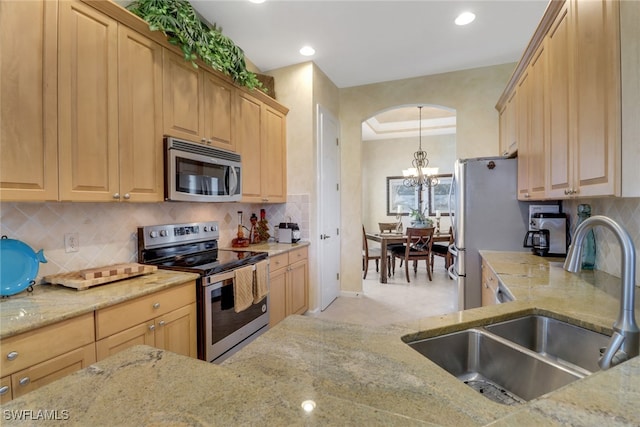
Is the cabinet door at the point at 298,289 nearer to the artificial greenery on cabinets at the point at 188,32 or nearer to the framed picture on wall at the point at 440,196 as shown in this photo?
the artificial greenery on cabinets at the point at 188,32

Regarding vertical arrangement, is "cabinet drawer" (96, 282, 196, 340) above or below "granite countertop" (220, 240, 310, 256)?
below

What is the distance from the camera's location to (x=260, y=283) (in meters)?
2.41

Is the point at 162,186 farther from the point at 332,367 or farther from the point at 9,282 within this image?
the point at 332,367

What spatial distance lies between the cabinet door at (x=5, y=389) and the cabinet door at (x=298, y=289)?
2066 millimetres

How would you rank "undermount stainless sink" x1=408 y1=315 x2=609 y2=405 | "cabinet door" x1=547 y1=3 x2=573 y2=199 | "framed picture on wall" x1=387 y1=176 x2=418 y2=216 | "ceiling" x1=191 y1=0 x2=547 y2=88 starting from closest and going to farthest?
"undermount stainless sink" x1=408 y1=315 x2=609 y2=405, "cabinet door" x1=547 y1=3 x2=573 y2=199, "ceiling" x1=191 y1=0 x2=547 y2=88, "framed picture on wall" x1=387 y1=176 x2=418 y2=216

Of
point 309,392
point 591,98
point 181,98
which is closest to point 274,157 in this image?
point 181,98

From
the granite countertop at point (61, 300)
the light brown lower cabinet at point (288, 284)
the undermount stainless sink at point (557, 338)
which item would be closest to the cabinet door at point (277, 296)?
the light brown lower cabinet at point (288, 284)

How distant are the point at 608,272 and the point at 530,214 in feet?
2.74

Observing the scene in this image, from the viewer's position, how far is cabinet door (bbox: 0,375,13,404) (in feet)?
3.40

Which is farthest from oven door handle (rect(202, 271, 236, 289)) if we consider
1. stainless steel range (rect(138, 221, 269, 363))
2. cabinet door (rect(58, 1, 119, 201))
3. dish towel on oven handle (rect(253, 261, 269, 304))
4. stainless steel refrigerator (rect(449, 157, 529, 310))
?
stainless steel refrigerator (rect(449, 157, 529, 310))

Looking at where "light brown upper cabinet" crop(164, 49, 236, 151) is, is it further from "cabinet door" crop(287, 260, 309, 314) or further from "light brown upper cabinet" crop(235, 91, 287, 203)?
"cabinet door" crop(287, 260, 309, 314)

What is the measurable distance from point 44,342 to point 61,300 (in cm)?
25

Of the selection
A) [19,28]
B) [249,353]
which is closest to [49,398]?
[249,353]

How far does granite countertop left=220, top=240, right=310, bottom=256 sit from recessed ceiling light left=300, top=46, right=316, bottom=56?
2047 mm
